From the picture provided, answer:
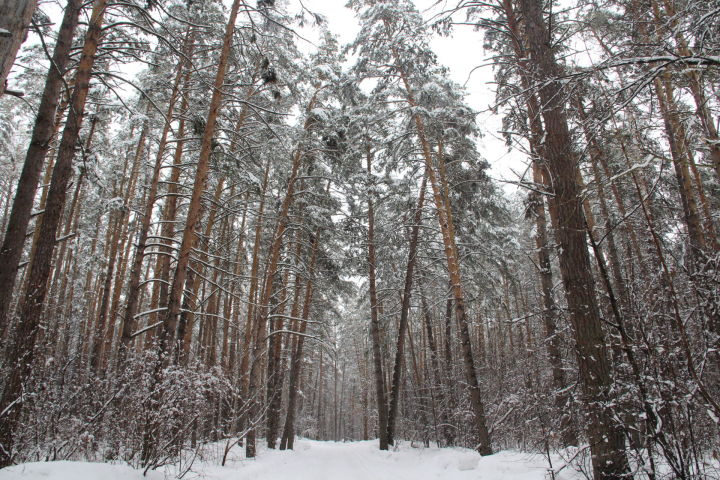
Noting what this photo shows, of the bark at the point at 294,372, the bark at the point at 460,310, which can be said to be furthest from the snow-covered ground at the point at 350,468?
the bark at the point at 294,372

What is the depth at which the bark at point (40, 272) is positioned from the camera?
4.45m

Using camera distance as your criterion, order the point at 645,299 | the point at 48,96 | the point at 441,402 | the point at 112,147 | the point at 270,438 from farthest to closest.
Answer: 1. the point at 112,147
2. the point at 270,438
3. the point at 441,402
4. the point at 48,96
5. the point at 645,299

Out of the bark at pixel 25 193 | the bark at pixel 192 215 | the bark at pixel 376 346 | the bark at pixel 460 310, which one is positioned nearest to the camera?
the bark at pixel 25 193

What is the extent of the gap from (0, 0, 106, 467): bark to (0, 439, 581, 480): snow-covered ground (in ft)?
2.64

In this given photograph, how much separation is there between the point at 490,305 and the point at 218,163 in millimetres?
10062

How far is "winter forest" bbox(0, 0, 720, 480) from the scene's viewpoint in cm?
350

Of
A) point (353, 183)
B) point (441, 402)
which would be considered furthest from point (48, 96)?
point (441, 402)

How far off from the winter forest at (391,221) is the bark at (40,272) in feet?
0.09

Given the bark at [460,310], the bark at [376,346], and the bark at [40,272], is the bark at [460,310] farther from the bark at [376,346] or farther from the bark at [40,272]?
the bark at [40,272]

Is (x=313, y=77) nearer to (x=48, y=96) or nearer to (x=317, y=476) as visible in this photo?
(x=48, y=96)

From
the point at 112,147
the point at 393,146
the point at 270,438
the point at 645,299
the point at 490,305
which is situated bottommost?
the point at 270,438

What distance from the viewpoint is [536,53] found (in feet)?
16.1

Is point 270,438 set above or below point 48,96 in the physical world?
below

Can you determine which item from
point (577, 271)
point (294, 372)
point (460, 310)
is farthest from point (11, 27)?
point (294, 372)
